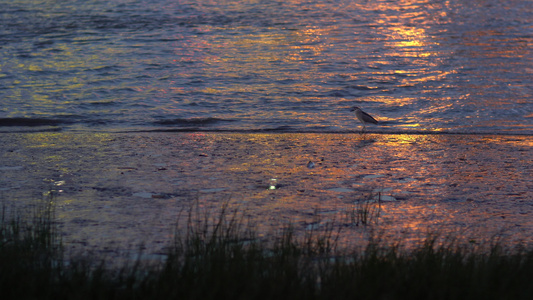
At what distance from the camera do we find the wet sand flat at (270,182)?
5258 millimetres

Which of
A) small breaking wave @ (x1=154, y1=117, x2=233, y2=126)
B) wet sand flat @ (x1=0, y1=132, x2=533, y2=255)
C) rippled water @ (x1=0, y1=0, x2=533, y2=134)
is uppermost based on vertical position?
wet sand flat @ (x1=0, y1=132, x2=533, y2=255)

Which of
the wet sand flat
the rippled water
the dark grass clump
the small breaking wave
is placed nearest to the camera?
the dark grass clump

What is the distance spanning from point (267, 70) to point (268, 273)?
1126 cm

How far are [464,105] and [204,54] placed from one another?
312 inches

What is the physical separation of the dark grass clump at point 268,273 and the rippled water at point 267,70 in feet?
18.7

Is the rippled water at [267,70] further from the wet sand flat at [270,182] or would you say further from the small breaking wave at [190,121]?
the wet sand flat at [270,182]

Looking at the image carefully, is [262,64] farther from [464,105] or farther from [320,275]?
[320,275]

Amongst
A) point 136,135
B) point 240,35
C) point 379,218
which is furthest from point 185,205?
point 240,35

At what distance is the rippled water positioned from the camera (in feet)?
36.0

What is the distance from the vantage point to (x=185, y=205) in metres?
5.73

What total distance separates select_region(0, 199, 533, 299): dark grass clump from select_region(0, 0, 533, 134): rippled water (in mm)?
5694

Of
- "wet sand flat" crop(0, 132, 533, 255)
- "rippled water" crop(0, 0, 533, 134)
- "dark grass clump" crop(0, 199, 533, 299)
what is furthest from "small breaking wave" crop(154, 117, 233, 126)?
"dark grass clump" crop(0, 199, 533, 299)

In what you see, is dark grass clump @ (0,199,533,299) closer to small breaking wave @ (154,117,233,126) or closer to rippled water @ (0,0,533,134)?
rippled water @ (0,0,533,134)

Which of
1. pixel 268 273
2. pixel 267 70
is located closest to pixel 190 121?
pixel 267 70
